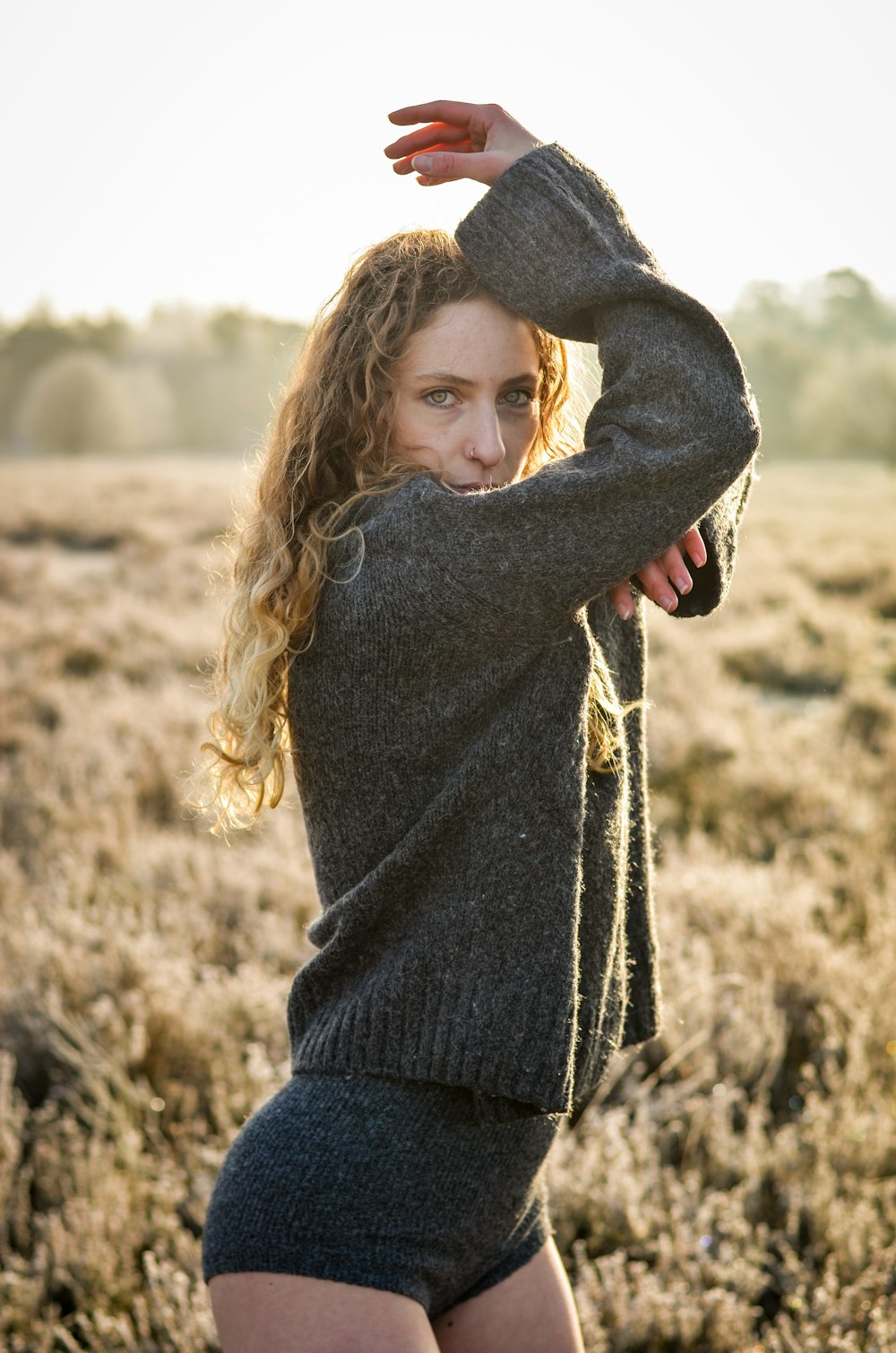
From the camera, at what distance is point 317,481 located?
1.76 m

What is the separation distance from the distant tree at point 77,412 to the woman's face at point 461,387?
4419 centimetres

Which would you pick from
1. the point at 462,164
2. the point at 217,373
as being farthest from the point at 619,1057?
the point at 217,373

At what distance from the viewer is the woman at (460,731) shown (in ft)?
4.52

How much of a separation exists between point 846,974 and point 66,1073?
250cm

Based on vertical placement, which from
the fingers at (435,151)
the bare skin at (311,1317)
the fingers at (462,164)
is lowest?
the bare skin at (311,1317)

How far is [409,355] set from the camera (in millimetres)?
1694

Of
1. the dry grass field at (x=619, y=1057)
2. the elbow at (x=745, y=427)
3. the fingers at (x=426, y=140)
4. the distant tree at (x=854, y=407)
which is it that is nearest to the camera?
the elbow at (x=745, y=427)

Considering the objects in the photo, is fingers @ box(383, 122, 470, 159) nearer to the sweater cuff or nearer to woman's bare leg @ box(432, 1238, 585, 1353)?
the sweater cuff

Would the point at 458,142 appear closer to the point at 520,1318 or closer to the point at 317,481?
the point at 317,481

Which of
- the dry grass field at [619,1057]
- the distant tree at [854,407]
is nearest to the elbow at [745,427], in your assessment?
the dry grass field at [619,1057]

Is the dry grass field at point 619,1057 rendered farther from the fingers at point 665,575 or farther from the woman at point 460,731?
the fingers at point 665,575

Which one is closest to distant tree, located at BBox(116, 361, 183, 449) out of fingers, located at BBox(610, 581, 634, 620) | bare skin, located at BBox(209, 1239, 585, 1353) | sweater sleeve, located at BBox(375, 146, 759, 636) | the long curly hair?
the long curly hair

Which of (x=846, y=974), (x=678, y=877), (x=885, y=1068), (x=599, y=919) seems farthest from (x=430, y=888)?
(x=678, y=877)

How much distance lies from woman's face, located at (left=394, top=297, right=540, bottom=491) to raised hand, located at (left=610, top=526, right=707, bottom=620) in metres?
0.30
